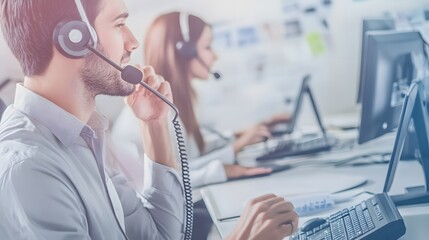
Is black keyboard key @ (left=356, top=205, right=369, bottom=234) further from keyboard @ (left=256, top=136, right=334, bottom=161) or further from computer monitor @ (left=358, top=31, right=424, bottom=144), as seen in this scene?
keyboard @ (left=256, top=136, right=334, bottom=161)

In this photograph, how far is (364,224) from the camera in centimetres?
100

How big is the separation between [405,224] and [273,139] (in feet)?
2.15

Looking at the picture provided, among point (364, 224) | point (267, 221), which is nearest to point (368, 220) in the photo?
point (364, 224)

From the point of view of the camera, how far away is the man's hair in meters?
0.95

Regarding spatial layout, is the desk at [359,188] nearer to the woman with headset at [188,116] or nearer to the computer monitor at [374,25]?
the woman with headset at [188,116]

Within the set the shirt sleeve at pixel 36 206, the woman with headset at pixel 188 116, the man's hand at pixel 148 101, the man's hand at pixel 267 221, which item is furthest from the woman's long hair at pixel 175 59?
the shirt sleeve at pixel 36 206

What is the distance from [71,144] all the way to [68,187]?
95 millimetres

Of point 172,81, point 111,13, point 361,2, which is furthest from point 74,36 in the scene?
point 361,2

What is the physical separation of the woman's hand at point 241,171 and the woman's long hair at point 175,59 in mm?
86

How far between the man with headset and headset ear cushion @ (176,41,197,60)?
0.33 metres

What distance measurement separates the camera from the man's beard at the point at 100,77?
998mm

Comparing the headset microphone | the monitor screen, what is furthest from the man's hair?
the monitor screen

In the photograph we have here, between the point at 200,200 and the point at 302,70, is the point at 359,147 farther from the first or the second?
the point at 200,200

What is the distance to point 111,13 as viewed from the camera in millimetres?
1035
